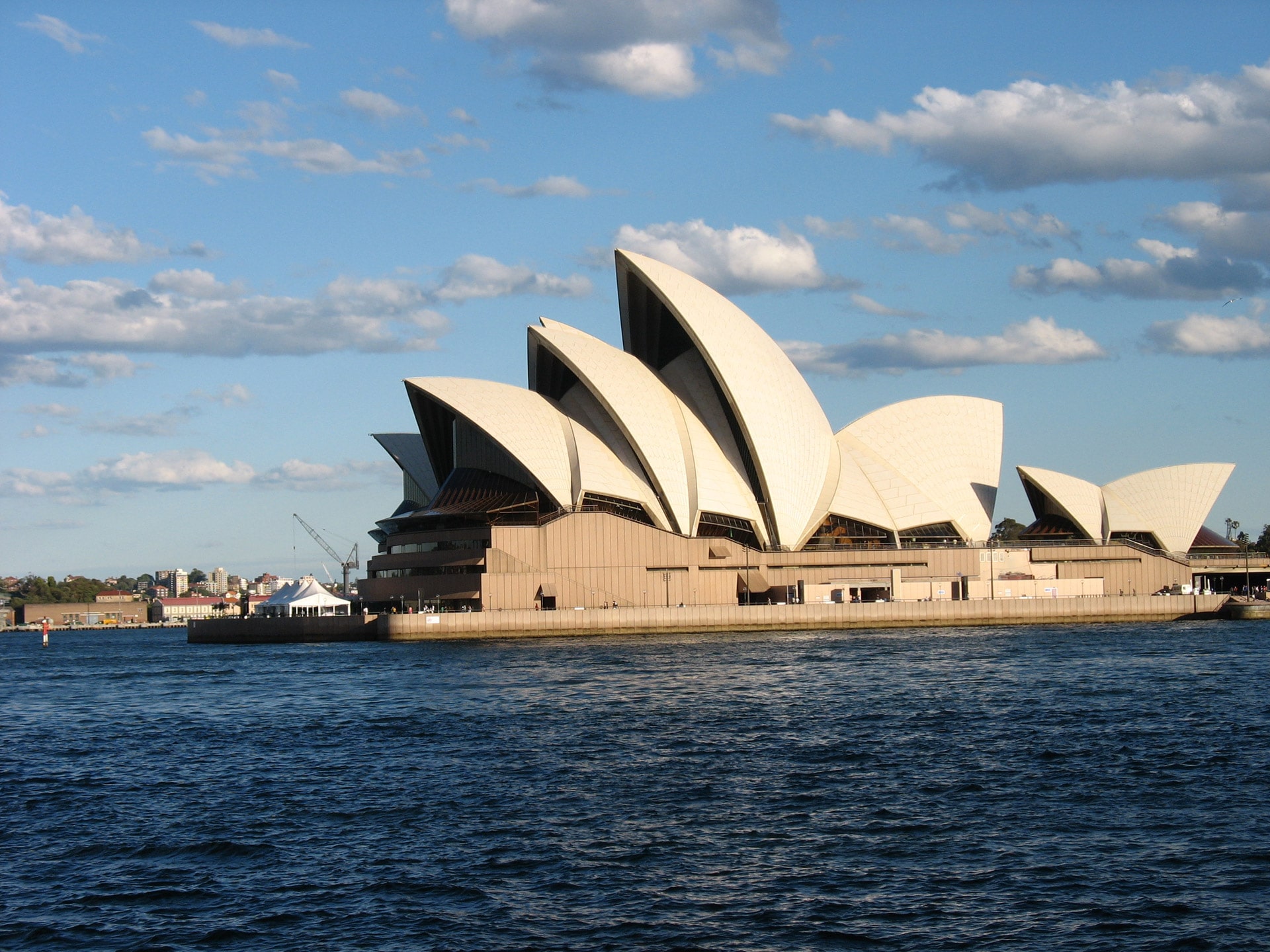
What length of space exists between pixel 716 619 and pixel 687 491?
726cm

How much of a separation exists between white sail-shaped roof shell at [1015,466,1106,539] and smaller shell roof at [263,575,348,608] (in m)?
43.7

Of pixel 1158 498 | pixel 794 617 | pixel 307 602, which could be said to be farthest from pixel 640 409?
pixel 1158 498

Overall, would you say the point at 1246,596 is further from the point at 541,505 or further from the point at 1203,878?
the point at 1203,878

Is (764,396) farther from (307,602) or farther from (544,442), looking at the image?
(307,602)

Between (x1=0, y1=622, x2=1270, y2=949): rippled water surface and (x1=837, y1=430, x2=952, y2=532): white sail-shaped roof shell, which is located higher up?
(x1=837, y1=430, x2=952, y2=532): white sail-shaped roof shell

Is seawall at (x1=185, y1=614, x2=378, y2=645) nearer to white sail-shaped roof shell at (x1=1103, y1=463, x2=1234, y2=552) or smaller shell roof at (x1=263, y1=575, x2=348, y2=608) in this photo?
smaller shell roof at (x1=263, y1=575, x2=348, y2=608)

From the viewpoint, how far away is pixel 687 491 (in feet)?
222

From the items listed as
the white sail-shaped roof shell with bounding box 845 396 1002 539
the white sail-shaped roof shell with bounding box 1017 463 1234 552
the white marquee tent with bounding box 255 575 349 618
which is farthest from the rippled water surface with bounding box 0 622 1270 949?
the white sail-shaped roof shell with bounding box 1017 463 1234 552

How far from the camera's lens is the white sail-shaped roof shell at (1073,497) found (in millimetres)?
79312

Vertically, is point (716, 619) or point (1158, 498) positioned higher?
point (1158, 498)

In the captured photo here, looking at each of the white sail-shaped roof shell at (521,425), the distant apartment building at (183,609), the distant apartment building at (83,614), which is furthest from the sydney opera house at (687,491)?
the distant apartment building at (183,609)

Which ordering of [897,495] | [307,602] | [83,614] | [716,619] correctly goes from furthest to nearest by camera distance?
[83,614], [307,602], [897,495], [716,619]

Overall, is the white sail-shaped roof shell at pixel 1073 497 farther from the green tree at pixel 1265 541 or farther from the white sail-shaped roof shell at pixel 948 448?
the green tree at pixel 1265 541

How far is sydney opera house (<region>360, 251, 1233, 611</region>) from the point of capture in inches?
2579
